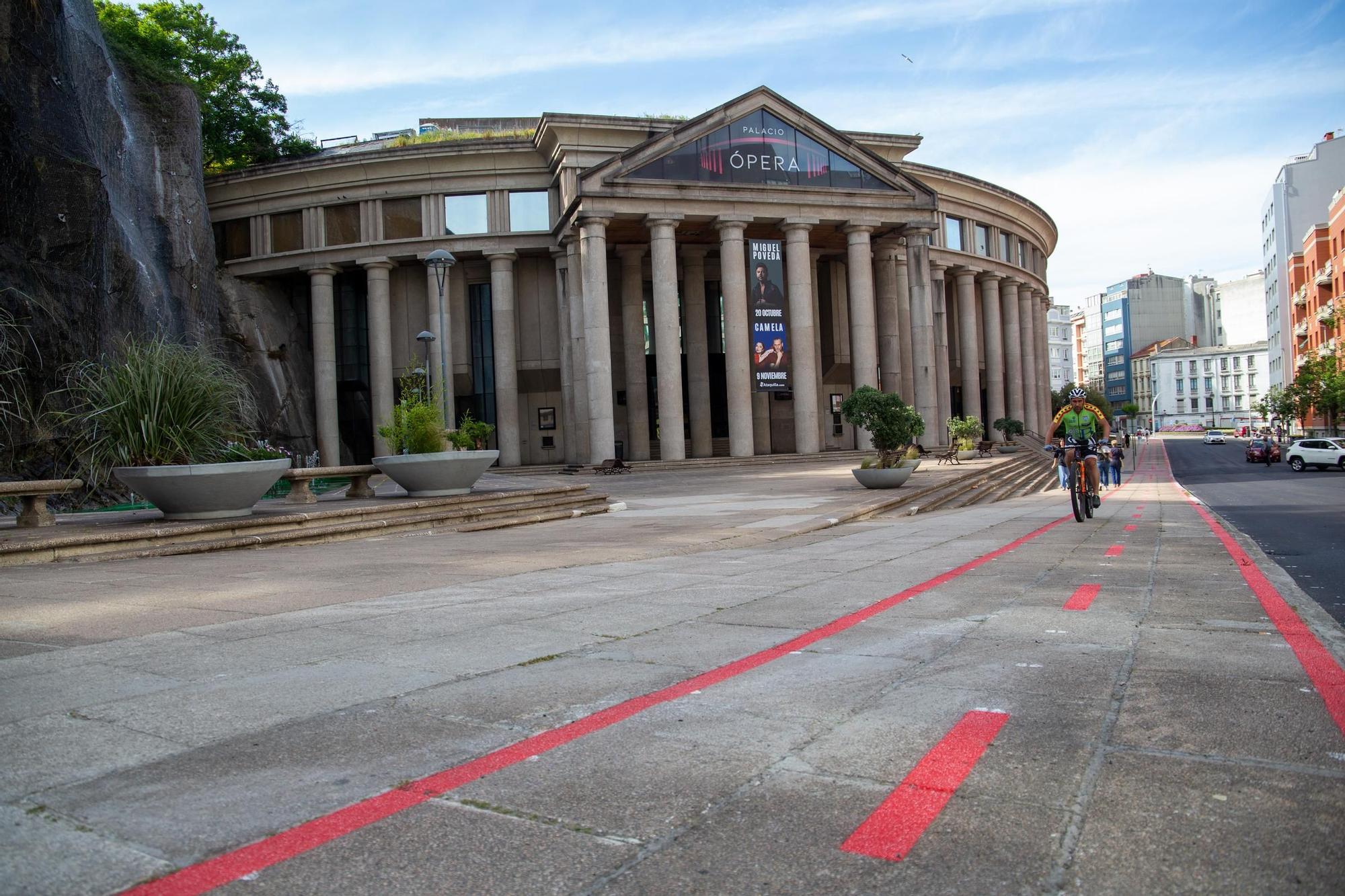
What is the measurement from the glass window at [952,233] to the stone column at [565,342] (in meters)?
22.8

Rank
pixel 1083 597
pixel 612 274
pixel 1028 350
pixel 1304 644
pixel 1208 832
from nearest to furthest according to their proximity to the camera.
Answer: pixel 1208 832, pixel 1304 644, pixel 1083 597, pixel 612 274, pixel 1028 350

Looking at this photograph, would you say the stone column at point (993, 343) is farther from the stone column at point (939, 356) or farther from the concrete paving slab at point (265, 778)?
the concrete paving slab at point (265, 778)

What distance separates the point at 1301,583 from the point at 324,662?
8526 millimetres

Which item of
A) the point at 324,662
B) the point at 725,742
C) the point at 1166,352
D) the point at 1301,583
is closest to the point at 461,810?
the point at 725,742

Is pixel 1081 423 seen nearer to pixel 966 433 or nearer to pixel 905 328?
pixel 966 433

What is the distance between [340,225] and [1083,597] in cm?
4426

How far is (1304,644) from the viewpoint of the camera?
5566mm

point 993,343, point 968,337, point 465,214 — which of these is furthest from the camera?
point 993,343

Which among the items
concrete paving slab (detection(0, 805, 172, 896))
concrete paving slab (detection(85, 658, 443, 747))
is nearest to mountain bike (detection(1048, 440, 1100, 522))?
concrete paving slab (detection(85, 658, 443, 747))

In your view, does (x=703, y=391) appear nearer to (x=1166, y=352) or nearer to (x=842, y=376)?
(x=842, y=376)

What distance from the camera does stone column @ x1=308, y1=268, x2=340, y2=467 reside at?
45344mm

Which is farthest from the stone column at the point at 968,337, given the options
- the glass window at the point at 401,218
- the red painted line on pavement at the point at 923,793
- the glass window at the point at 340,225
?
the red painted line on pavement at the point at 923,793

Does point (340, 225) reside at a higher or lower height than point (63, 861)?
higher

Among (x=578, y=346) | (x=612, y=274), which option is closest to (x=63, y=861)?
(x=578, y=346)
